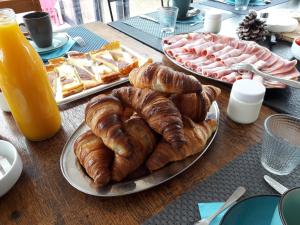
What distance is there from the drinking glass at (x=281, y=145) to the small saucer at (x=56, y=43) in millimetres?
745

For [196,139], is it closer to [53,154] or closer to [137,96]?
[137,96]

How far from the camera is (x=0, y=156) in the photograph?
451mm

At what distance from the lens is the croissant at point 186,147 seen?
1.36ft

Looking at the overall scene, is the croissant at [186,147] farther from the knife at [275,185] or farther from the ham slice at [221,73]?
the ham slice at [221,73]

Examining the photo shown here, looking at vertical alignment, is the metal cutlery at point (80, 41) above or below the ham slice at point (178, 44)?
below

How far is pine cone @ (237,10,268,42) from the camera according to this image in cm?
96

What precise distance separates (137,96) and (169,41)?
0.52 meters

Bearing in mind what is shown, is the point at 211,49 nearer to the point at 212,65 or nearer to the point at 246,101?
the point at 212,65

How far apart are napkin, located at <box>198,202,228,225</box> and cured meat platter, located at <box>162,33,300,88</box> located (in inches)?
14.9

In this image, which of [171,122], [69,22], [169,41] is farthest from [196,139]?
[69,22]

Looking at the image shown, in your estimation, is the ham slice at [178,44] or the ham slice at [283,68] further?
the ham slice at [178,44]

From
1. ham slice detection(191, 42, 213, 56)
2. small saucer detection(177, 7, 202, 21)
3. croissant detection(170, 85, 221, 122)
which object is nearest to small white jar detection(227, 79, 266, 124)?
croissant detection(170, 85, 221, 122)

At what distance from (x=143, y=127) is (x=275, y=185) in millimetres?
243

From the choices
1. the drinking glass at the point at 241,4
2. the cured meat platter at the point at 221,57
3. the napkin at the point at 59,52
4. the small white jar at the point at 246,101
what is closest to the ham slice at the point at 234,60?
the cured meat platter at the point at 221,57
